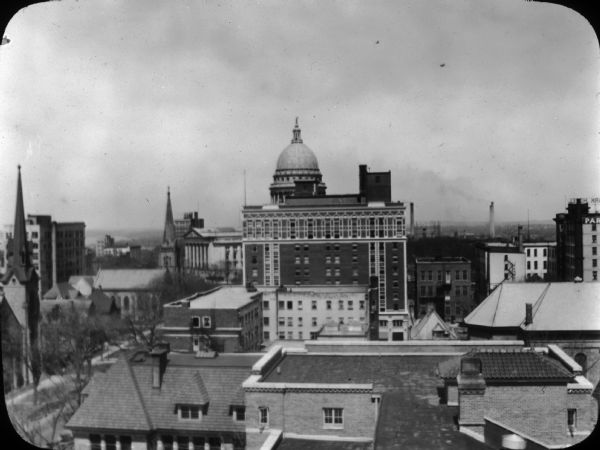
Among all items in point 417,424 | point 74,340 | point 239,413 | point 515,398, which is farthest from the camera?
point 74,340

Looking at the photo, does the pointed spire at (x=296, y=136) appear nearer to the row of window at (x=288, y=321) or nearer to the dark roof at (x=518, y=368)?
the dark roof at (x=518, y=368)

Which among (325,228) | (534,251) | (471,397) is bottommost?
(471,397)

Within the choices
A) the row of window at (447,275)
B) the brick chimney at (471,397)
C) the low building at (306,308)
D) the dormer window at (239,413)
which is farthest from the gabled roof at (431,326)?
the brick chimney at (471,397)

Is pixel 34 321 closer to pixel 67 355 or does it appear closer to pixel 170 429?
pixel 67 355

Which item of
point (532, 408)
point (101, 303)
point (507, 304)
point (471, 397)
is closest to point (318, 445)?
point (471, 397)

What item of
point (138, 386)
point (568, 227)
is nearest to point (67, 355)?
point (138, 386)

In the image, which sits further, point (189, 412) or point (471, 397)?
point (189, 412)

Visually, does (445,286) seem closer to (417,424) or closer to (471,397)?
(417,424)

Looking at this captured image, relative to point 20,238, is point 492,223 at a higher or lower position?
higher
